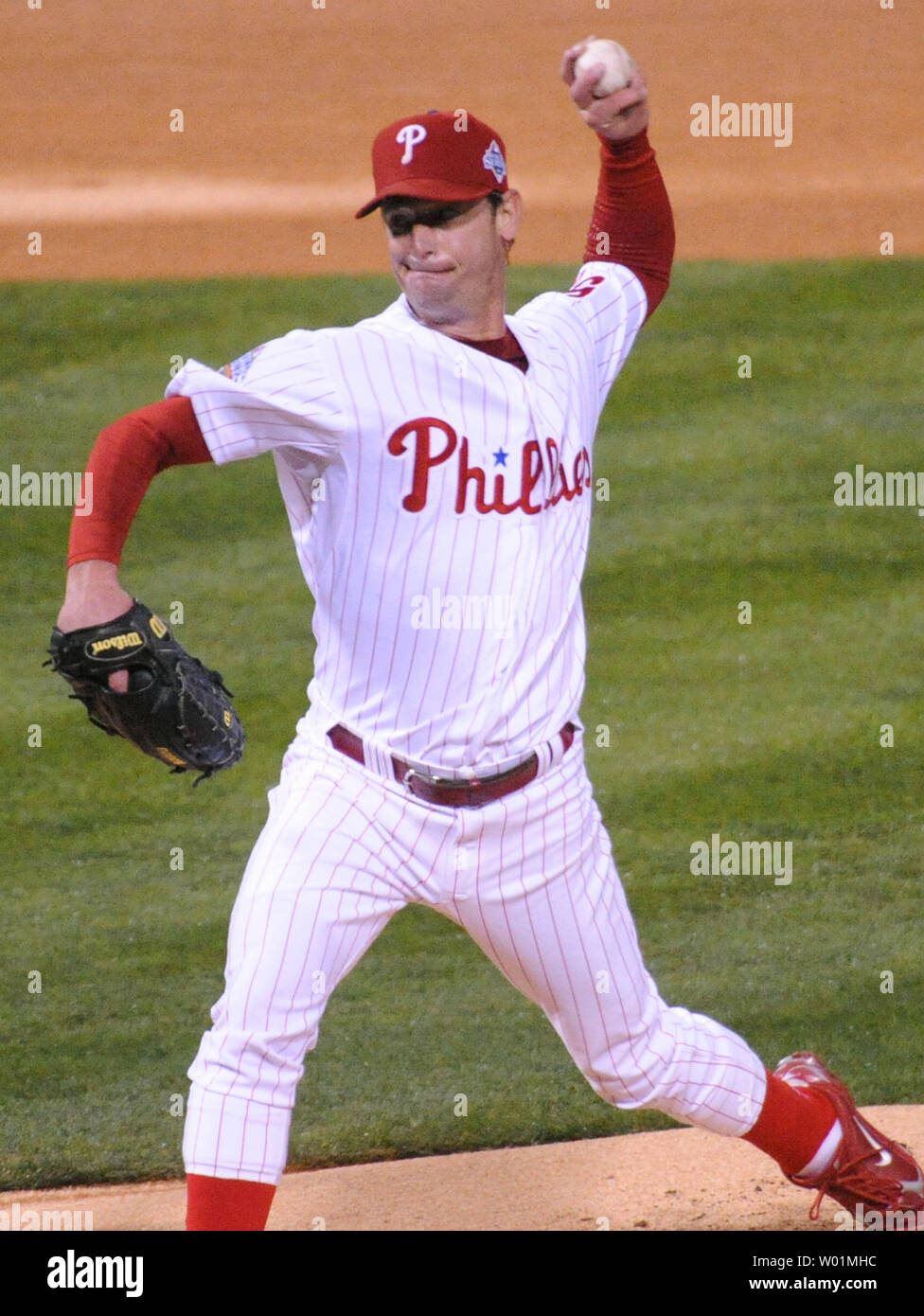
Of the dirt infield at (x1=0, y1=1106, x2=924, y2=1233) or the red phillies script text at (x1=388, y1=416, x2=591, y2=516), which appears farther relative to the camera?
the dirt infield at (x1=0, y1=1106, x2=924, y2=1233)

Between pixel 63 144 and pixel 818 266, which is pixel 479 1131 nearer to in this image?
pixel 818 266

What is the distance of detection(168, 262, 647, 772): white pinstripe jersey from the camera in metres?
2.53

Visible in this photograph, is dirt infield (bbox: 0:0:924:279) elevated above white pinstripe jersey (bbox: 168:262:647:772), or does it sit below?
above

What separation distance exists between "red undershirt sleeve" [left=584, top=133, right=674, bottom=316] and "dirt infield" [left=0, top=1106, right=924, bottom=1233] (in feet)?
5.26

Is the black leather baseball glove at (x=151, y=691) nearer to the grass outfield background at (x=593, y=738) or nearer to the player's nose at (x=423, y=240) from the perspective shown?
the player's nose at (x=423, y=240)

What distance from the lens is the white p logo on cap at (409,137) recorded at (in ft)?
8.73

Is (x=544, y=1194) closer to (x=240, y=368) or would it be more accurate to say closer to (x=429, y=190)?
(x=240, y=368)

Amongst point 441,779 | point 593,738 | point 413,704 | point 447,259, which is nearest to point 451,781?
point 441,779

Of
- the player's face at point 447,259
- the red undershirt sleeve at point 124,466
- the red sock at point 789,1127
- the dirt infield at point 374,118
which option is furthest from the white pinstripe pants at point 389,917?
the dirt infield at point 374,118

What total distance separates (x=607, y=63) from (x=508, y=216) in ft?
0.99

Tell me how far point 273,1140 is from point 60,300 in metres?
7.87

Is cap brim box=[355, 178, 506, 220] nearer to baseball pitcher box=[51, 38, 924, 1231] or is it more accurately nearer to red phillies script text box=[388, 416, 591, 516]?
baseball pitcher box=[51, 38, 924, 1231]

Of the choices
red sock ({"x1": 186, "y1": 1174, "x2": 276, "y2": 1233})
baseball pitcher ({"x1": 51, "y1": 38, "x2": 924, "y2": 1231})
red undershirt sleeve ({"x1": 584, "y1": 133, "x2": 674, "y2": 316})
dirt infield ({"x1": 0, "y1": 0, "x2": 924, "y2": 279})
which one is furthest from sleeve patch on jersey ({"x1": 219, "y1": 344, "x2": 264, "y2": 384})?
dirt infield ({"x1": 0, "y1": 0, "x2": 924, "y2": 279})

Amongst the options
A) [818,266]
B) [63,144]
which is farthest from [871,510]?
[63,144]
